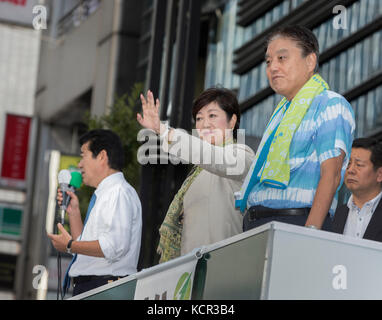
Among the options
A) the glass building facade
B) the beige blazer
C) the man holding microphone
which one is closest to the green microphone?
the man holding microphone

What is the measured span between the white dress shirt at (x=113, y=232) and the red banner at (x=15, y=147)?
14886 mm

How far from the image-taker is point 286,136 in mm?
2969

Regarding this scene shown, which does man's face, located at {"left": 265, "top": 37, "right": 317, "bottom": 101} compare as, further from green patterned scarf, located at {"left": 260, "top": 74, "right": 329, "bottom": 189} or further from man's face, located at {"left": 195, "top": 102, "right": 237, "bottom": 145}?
man's face, located at {"left": 195, "top": 102, "right": 237, "bottom": 145}

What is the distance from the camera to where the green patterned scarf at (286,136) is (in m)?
2.92

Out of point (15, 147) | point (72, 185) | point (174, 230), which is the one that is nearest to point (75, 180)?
point (72, 185)

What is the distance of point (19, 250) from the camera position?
19469 millimetres

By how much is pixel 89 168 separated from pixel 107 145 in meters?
0.15

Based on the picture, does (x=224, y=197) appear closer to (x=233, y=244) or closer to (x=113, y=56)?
(x=233, y=244)

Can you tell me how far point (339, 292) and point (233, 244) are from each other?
A: 13.7 inches

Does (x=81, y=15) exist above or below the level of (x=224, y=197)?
above

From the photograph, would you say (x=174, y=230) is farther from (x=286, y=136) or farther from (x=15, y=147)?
(x=15, y=147)

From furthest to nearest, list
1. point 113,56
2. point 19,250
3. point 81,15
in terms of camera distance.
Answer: point 19,250
point 81,15
point 113,56

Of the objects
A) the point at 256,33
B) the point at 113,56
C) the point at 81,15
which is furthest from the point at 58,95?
the point at 256,33

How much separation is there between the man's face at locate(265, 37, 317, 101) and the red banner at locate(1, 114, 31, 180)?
15779 millimetres
